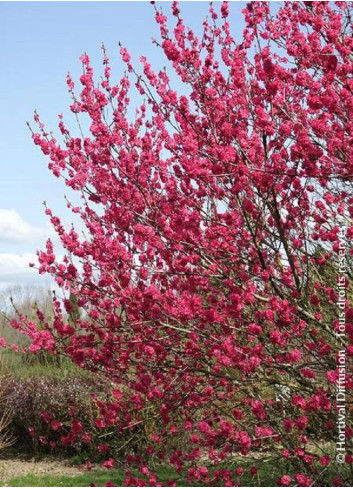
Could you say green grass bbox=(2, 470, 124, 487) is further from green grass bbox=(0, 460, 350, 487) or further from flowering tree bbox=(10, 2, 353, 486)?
flowering tree bbox=(10, 2, 353, 486)

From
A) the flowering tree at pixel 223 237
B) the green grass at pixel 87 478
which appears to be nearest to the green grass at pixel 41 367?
the green grass at pixel 87 478

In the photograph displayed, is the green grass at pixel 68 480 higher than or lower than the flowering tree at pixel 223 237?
lower

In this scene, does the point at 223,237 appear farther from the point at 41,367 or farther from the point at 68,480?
the point at 41,367

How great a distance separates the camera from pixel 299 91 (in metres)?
6.16

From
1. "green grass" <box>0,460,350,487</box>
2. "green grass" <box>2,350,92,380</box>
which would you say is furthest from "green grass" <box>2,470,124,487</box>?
"green grass" <box>2,350,92,380</box>

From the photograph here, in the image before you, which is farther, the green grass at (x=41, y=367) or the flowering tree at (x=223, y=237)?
the green grass at (x=41, y=367)

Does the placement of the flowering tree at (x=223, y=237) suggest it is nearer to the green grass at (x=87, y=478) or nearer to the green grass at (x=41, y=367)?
the green grass at (x=87, y=478)

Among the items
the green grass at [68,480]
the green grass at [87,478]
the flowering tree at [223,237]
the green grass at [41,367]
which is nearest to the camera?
the flowering tree at [223,237]

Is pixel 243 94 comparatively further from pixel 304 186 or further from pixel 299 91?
pixel 304 186

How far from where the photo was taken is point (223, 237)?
5.45m

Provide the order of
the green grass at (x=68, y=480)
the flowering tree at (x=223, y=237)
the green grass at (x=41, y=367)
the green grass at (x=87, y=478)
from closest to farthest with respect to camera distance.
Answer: the flowering tree at (x=223, y=237), the green grass at (x=87, y=478), the green grass at (x=68, y=480), the green grass at (x=41, y=367)

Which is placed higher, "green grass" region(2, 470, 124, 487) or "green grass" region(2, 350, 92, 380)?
"green grass" region(2, 350, 92, 380)

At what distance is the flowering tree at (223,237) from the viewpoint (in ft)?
16.4

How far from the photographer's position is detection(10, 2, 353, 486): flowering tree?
5.00 metres
